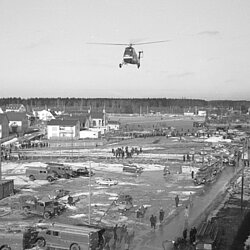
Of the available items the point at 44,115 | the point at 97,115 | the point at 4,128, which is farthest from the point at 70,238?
the point at 44,115

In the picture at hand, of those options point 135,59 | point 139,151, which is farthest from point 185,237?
point 139,151

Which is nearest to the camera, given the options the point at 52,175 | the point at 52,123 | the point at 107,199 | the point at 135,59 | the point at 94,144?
the point at 107,199

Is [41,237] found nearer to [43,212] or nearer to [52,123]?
[43,212]

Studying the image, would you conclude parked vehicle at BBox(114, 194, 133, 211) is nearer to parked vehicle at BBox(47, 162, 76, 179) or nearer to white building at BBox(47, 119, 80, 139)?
parked vehicle at BBox(47, 162, 76, 179)

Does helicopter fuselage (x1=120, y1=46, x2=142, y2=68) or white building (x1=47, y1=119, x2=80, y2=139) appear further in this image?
white building (x1=47, y1=119, x2=80, y2=139)

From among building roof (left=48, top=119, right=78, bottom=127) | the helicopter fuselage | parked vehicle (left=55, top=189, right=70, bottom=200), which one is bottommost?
parked vehicle (left=55, top=189, right=70, bottom=200)

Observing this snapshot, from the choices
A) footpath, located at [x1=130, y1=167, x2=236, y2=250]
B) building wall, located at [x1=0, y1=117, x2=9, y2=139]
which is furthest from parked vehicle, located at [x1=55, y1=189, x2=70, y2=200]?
building wall, located at [x1=0, y1=117, x2=9, y2=139]

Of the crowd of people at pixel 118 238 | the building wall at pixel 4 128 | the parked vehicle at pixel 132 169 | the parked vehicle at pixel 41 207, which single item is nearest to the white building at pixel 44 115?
the building wall at pixel 4 128
